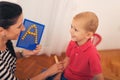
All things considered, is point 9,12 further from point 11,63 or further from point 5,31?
point 11,63

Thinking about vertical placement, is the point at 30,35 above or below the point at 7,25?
below

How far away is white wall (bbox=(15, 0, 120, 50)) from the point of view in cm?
190

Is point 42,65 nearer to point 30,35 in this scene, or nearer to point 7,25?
point 30,35

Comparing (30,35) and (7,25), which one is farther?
(30,35)

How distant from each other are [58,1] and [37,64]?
2.08ft

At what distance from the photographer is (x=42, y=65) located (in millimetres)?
2100

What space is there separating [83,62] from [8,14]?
558 mm

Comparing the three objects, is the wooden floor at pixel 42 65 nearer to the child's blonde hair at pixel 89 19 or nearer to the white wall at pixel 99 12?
the white wall at pixel 99 12

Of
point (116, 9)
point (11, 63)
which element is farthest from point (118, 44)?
point (11, 63)

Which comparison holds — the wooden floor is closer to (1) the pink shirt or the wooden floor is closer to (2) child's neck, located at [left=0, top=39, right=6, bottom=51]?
(1) the pink shirt

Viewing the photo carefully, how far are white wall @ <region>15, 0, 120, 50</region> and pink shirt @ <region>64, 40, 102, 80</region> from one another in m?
0.58

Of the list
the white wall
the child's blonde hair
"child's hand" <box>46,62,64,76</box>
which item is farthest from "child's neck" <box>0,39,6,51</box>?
the white wall

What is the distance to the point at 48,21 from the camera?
2000 mm

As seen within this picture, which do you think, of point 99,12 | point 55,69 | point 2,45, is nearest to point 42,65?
point 55,69
